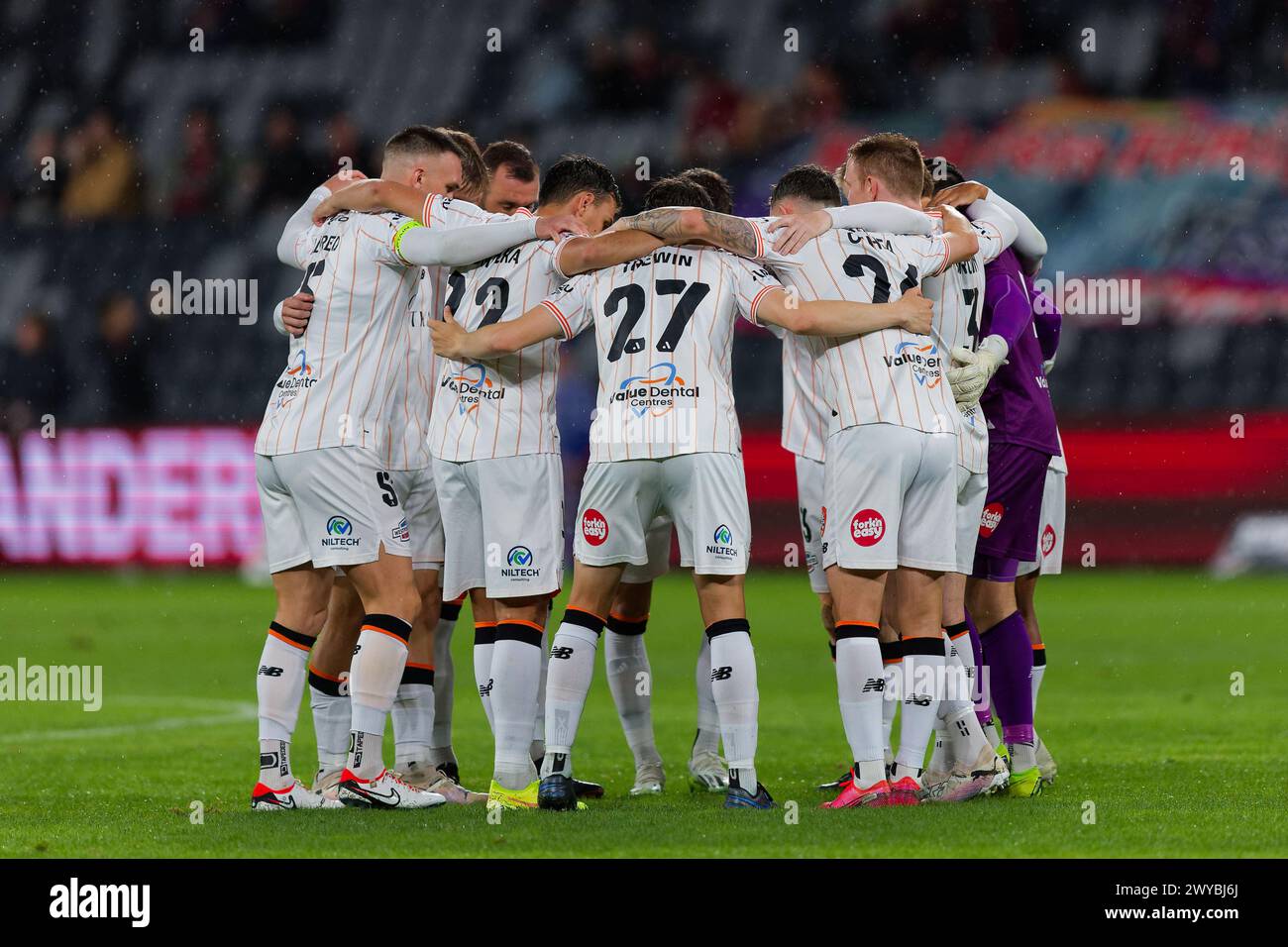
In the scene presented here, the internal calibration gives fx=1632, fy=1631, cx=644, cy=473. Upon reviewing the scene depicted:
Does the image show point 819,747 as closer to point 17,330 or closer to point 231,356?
point 231,356

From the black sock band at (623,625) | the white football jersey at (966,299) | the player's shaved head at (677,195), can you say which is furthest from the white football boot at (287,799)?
the white football jersey at (966,299)

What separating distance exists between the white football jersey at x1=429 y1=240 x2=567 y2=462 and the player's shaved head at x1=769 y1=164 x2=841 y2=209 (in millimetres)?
987

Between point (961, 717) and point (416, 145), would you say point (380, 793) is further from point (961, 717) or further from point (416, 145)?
point (416, 145)

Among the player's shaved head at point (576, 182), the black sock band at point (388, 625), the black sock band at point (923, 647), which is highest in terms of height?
the player's shaved head at point (576, 182)

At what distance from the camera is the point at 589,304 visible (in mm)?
6066

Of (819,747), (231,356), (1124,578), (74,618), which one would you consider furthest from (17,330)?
(819,747)

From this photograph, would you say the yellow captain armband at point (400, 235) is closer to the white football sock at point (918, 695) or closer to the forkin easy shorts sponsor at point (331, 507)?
the forkin easy shorts sponsor at point (331, 507)

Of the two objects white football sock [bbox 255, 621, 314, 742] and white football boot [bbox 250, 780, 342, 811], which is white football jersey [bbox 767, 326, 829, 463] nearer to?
white football sock [bbox 255, 621, 314, 742]

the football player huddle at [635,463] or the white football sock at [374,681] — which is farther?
the white football sock at [374,681]

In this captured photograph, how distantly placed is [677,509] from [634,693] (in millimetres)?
1027

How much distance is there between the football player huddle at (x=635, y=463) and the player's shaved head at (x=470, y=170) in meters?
0.03

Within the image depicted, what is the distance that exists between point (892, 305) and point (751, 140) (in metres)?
15.2

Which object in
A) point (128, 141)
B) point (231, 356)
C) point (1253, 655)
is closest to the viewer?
point (1253, 655)

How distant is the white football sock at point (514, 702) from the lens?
591 cm
